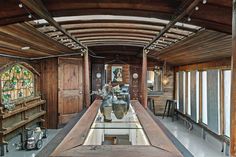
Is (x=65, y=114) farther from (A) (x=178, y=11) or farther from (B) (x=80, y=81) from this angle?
(A) (x=178, y=11)

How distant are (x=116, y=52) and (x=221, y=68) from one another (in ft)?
16.4

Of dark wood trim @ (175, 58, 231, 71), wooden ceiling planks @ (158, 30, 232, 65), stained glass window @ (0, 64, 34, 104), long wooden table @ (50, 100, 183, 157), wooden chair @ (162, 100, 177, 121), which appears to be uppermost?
wooden ceiling planks @ (158, 30, 232, 65)

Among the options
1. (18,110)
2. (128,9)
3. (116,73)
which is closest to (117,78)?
(116,73)

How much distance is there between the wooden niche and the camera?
5977 mm

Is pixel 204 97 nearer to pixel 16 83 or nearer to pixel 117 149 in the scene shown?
pixel 16 83

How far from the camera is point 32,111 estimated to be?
7.66m

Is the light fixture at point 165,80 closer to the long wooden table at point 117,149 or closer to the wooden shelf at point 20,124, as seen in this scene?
the wooden shelf at point 20,124

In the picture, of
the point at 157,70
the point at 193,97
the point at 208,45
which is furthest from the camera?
the point at 157,70

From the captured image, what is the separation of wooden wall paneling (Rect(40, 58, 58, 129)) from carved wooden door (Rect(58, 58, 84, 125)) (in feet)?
0.42

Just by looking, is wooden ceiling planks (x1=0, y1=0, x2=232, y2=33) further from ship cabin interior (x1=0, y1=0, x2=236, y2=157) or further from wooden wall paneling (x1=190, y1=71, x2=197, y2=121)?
wooden wall paneling (x1=190, y1=71, x2=197, y2=121)

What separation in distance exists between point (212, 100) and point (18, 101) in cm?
484

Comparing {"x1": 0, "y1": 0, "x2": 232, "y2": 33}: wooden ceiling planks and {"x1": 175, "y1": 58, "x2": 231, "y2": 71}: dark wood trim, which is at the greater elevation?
{"x1": 0, "y1": 0, "x2": 232, "y2": 33}: wooden ceiling planks

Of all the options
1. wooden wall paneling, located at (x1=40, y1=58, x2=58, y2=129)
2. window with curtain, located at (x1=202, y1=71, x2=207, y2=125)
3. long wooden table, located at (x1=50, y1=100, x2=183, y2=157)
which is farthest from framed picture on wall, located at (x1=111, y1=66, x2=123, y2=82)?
long wooden table, located at (x1=50, y1=100, x2=183, y2=157)

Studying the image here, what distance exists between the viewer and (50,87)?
8.64 m
